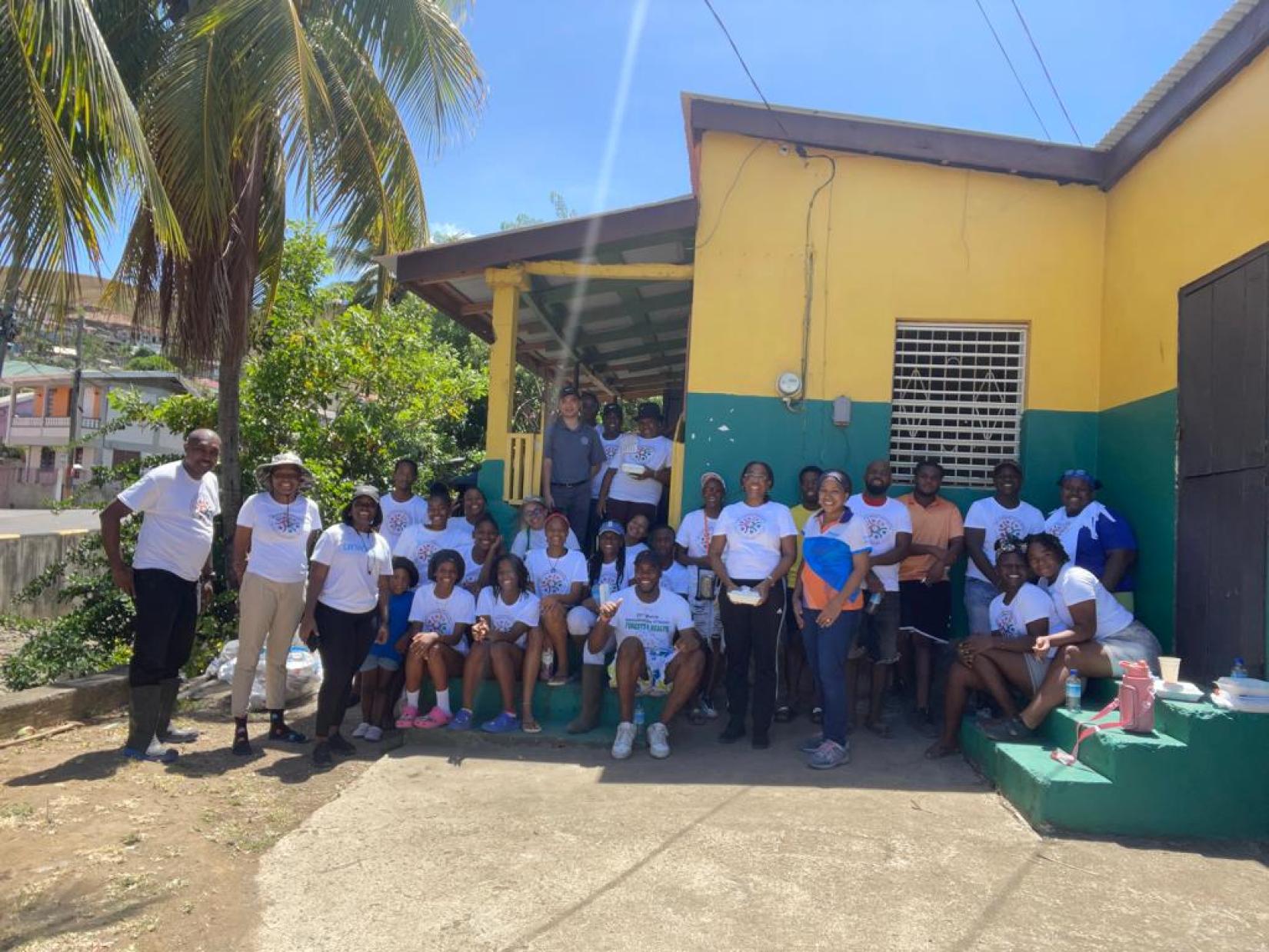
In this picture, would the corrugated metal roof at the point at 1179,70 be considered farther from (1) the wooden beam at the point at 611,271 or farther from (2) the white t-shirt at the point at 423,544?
(2) the white t-shirt at the point at 423,544

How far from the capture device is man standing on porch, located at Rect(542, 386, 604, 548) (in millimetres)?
7941

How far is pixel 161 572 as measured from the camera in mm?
5613

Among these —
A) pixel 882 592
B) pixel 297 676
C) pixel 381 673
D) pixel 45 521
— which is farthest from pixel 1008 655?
pixel 45 521

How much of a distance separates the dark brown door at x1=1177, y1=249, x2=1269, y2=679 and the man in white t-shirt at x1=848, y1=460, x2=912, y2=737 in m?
1.70

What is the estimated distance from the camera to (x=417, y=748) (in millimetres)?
6086

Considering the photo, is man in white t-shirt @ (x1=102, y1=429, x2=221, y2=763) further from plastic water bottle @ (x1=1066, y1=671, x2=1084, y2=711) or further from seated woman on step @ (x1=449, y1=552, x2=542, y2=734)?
plastic water bottle @ (x1=1066, y1=671, x2=1084, y2=711)

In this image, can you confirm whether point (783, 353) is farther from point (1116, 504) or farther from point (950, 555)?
point (1116, 504)

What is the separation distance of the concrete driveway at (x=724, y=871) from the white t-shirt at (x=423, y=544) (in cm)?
193

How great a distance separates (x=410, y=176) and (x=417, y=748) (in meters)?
5.99

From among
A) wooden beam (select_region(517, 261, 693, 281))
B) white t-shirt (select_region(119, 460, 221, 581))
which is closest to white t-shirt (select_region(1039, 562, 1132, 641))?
wooden beam (select_region(517, 261, 693, 281))

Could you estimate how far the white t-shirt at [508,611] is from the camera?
6.34 meters

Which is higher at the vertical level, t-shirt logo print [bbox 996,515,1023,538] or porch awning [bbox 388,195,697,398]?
porch awning [bbox 388,195,697,398]

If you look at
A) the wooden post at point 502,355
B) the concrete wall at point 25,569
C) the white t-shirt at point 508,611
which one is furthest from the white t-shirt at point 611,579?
the concrete wall at point 25,569

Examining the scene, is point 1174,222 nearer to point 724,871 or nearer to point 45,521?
point 724,871
